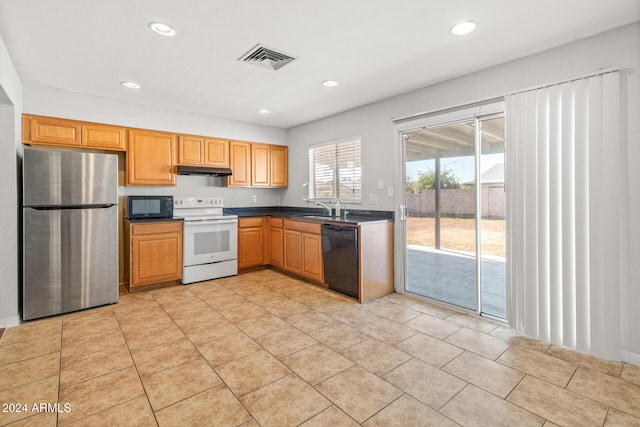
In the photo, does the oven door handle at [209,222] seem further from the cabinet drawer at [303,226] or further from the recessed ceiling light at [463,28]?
the recessed ceiling light at [463,28]

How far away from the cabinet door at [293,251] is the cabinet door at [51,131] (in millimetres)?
2862

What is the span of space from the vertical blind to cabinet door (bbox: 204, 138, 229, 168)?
3.83m

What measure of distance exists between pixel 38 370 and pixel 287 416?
6.10 ft

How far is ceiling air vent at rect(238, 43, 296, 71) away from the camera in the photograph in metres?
2.65

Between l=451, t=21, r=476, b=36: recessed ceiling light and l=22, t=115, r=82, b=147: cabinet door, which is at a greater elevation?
l=451, t=21, r=476, b=36: recessed ceiling light

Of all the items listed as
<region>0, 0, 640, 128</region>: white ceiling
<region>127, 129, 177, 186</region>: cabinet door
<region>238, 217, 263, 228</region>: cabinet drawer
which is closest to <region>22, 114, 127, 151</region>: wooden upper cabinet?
<region>127, 129, 177, 186</region>: cabinet door

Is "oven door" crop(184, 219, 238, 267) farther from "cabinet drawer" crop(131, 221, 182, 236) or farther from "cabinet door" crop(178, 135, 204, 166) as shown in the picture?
"cabinet door" crop(178, 135, 204, 166)

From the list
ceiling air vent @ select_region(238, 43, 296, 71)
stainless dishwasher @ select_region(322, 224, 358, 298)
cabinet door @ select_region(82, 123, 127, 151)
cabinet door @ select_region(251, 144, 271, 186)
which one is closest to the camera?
A: ceiling air vent @ select_region(238, 43, 296, 71)

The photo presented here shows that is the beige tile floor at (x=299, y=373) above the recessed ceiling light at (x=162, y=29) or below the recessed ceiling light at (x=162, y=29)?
below

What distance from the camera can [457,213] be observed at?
330 centimetres

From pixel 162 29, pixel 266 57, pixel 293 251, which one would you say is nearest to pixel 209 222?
pixel 293 251

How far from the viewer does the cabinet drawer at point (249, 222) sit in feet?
15.9

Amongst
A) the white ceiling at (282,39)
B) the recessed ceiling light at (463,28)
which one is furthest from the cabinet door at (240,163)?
the recessed ceiling light at (463,28)

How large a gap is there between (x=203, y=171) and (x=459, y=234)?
3.55m
